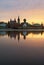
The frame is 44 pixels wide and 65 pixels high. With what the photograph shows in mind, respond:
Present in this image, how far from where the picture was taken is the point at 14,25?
102500 millimetres

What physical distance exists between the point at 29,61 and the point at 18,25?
93.2 metres

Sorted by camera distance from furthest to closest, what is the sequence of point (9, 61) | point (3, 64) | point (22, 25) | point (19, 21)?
point (19, 21) → point (22, 25) → point (9, 61) → point (3, 64)

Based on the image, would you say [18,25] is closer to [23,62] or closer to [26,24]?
[26,24]

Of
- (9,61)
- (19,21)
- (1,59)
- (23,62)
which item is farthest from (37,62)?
(19,21)

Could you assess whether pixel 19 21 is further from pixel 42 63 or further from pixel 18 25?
pixel 42 63

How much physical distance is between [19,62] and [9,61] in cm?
62

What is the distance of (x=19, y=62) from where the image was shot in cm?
919

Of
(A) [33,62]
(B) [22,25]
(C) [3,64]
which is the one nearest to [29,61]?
(A) [33,62]

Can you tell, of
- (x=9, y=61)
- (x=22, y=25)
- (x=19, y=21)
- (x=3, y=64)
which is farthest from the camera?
(x=19, y=21)

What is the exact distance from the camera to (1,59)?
384 inches

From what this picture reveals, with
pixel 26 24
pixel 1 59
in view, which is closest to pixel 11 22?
pixel 26 24

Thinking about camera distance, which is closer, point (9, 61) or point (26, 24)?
point (9, 61)

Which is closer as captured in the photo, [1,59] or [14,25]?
[1,59]

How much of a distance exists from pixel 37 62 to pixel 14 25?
9368 centimetres
